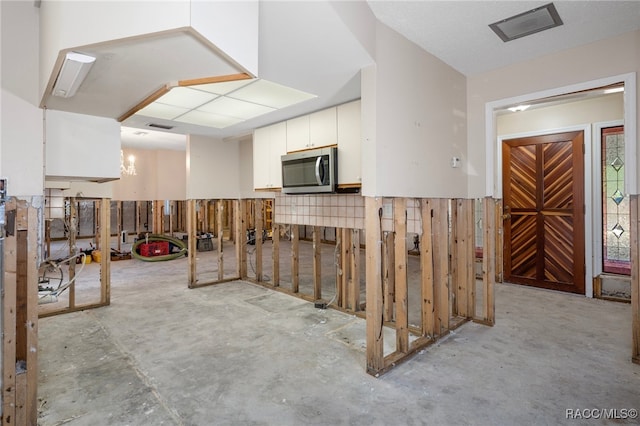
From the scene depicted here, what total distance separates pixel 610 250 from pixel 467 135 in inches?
114

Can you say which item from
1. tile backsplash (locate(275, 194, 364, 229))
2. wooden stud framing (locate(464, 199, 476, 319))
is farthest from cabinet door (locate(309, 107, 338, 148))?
wooden stud framing (locate(464, 199, 476, 319))

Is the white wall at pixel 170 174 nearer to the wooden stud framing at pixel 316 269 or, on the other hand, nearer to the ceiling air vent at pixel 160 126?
the ceiling air vent at pixel 160 126

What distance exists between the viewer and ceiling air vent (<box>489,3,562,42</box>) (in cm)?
227

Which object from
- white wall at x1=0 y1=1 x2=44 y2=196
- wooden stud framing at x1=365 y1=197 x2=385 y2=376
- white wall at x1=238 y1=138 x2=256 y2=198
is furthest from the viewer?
white wall at x1=238 y1=138 x2=256 y2=198

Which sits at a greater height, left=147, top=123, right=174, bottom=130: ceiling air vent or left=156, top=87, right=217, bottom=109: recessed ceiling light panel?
left=147, top=123, right=174, bottom=130: ceiling air vent

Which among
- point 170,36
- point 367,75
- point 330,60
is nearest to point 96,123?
point 170,36

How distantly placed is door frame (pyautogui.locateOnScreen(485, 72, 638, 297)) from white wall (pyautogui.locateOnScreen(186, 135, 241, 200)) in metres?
3.78

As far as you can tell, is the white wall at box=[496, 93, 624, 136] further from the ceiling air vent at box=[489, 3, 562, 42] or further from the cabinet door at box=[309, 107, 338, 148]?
the cabinet door at box=[309, 107, 338, 148]

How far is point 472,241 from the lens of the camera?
Answer: 10.8 ft

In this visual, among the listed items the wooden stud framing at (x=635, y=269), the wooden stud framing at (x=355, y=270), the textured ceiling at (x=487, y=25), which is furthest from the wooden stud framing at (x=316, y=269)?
the wooden stud framing at (x=635, y=269)

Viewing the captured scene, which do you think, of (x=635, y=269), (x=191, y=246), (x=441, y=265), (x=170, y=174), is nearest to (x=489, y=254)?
(x=441, y=265)

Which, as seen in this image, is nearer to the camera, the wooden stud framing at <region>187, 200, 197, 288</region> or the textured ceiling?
the textured ceiling

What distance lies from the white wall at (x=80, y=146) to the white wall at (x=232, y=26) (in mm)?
1820

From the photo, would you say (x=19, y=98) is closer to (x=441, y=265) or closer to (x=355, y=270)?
(x=355, y=270)
